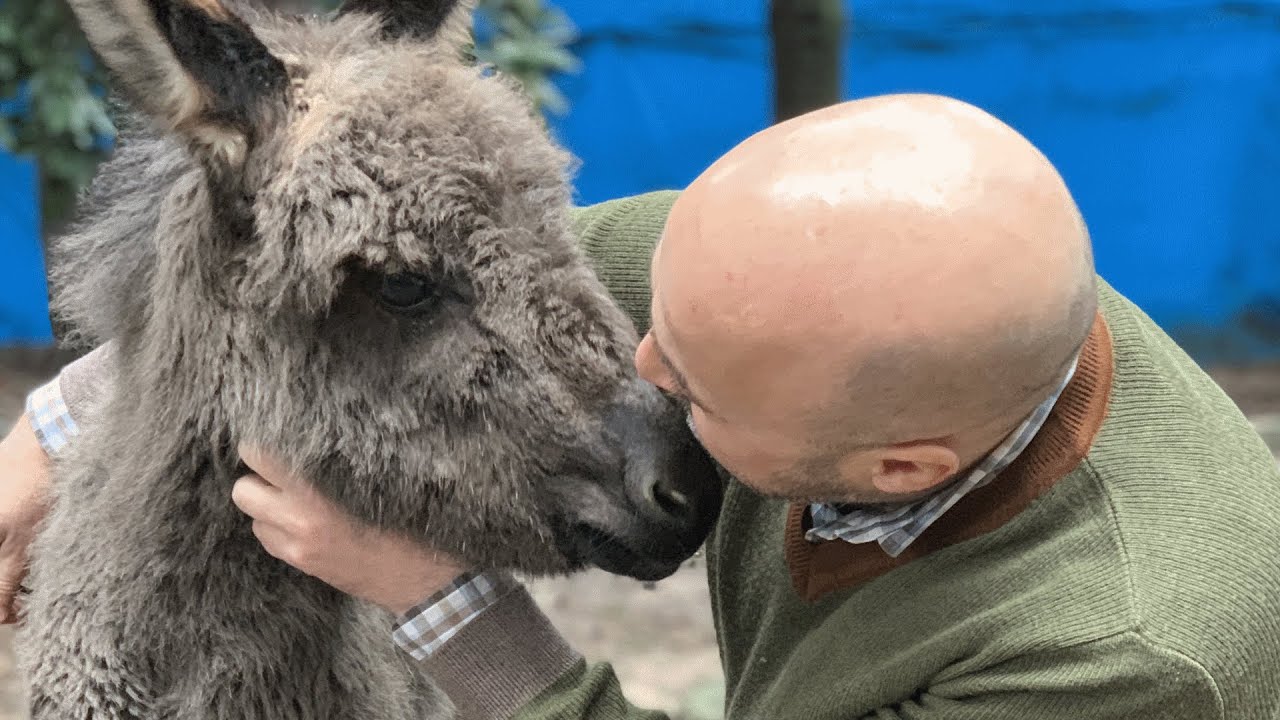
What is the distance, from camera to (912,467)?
55.6 inches

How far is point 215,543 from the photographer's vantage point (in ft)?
5.60

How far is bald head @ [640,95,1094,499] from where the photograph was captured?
1211mm

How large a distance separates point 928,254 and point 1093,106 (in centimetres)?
521

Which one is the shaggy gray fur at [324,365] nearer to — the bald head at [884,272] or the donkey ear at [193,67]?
the donkey ear at [193,67]

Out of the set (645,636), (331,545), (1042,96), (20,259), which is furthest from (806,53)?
(20,259)

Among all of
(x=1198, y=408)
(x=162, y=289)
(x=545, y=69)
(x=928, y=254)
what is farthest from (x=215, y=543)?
(x=545, y=69)

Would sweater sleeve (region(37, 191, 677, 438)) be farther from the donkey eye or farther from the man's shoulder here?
the man's shoulder

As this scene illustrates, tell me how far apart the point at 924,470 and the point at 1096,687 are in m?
0.31

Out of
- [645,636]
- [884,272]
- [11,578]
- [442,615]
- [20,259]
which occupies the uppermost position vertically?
[884,272]

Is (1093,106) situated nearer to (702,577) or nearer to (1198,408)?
(702,577)

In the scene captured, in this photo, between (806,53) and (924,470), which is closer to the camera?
(924,470)

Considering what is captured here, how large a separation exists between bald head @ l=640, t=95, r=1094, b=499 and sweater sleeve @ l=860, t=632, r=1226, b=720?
30 centimetres

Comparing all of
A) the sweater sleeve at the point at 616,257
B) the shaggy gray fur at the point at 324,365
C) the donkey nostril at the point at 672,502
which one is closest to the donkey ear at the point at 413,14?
the shaggy gray fur at the point at 324,365

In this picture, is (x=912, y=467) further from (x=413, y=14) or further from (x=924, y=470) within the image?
(x=413, y=14)
